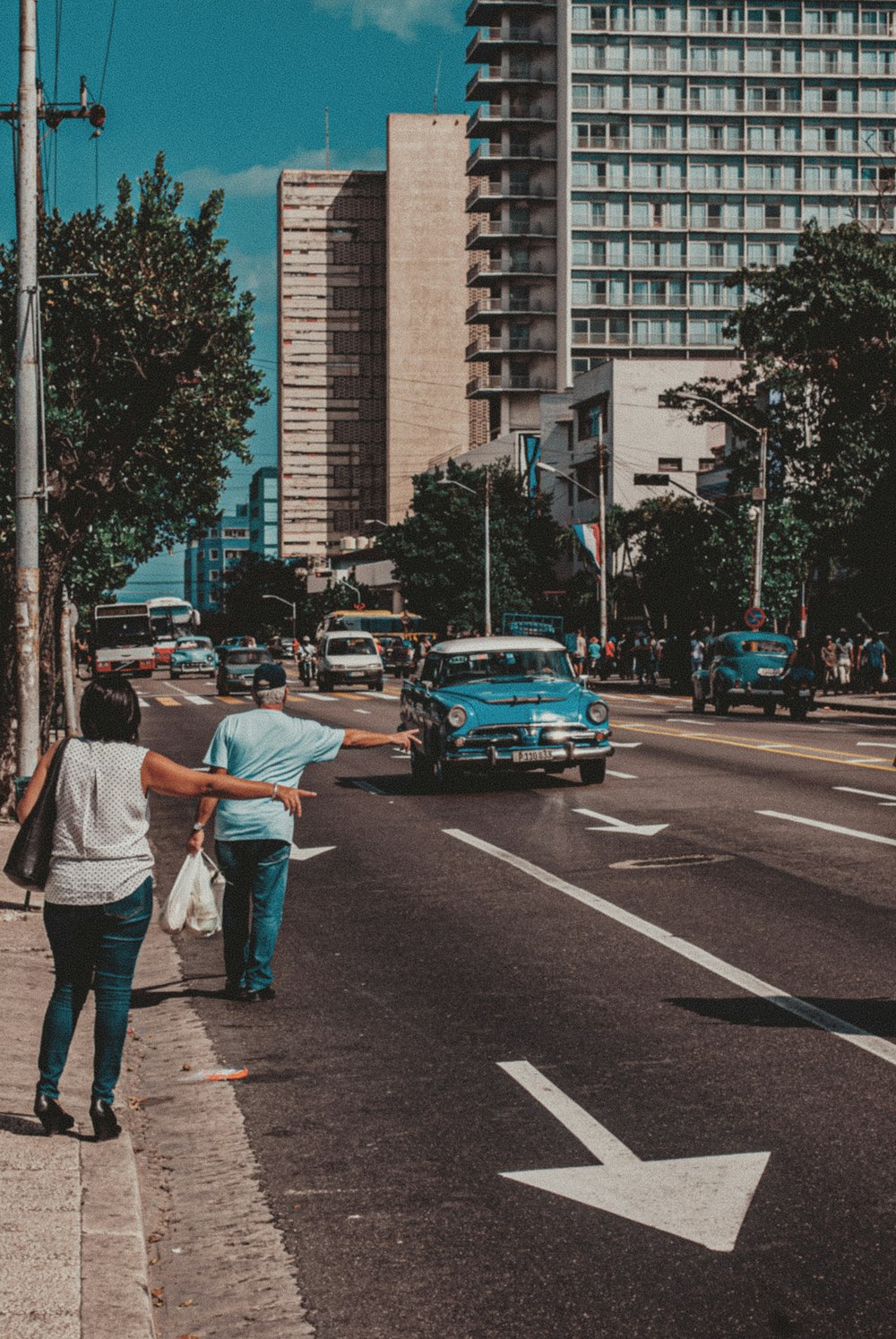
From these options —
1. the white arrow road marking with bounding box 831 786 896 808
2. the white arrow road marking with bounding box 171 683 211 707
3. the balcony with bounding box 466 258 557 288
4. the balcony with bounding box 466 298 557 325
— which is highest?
the balcony with bounding box 466 258 557 288

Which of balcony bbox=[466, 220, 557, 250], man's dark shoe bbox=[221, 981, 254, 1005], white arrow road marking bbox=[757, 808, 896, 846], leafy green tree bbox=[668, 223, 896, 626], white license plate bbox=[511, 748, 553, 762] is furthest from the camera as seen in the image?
balcony bbox=[466, 220, 557, 250]

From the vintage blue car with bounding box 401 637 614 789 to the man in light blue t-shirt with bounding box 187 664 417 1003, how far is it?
9839 millimetres

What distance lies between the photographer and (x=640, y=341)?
127188 mm

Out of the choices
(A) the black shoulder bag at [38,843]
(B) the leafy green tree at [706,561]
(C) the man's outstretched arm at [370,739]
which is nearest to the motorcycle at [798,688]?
(B) the leafy green tree at [706,561]

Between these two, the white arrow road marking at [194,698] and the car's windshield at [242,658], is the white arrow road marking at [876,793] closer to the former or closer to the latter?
the white arrow road marking at [194,698]

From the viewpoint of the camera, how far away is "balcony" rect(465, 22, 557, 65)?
124 m

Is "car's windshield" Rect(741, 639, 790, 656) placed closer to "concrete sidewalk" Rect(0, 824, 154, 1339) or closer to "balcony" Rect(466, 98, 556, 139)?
"concrete sidewalk" Rect(0, 824, 154, 1339)

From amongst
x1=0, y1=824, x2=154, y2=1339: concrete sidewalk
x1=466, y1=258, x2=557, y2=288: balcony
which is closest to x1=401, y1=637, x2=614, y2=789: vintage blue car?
x1=0, y1=824, x2=154, y2=1339: concrete sidewalk

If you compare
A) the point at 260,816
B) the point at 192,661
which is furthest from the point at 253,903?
the point at 192,661

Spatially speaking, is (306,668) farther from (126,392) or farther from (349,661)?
(126,392)

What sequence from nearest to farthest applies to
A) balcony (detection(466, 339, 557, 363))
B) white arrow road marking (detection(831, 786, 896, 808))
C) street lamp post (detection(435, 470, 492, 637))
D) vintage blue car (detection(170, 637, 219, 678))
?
white arrow road marking (detection(831, 786, 896, 808)), street lamp post (detection(435, 470, 492, 637)), vintage blue car (detection(170, 637, 219, 678)), balcony (detection(466, 339, 557, 363))

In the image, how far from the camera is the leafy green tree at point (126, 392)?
18000 millimetres

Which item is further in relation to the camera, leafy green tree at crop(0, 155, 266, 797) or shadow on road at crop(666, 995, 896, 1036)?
leafy green tree at crop(0, 155, 266, 797)

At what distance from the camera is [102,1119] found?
240 inches
